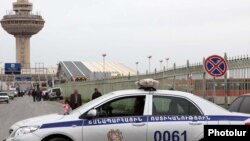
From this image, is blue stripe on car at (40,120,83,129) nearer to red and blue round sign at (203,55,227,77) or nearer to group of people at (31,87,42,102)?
red and blue round sign at (203,55,227,77)

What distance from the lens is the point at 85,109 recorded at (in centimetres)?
1105

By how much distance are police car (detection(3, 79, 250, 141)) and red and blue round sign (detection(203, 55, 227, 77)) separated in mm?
9131

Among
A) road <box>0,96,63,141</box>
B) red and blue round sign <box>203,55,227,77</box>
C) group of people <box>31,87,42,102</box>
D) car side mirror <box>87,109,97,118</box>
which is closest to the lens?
car side mirror <box>87,109,97,118</box>

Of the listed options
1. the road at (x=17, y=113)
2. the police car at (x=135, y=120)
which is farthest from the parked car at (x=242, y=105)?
the road at (x=17, y=113)

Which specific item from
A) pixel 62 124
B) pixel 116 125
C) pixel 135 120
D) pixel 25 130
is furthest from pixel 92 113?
pixel 25 130

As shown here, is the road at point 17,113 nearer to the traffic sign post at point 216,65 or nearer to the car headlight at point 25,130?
the car headlight at point 25,130

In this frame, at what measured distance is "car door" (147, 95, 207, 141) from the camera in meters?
10.8

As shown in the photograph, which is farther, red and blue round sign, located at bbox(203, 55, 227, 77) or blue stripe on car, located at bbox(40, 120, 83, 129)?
red and blue round sign, located at bbox(203, 55, 227, 77)

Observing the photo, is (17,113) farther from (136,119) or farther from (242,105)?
(136,119)

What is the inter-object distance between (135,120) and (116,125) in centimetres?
35

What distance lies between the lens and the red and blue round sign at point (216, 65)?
20188mm

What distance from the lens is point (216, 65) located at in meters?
20.3

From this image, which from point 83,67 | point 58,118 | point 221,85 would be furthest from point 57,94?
point 83,67

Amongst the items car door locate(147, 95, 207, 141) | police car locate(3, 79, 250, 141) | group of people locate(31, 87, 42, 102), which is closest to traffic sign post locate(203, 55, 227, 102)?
police car locate(3, 79, 250, 141)
